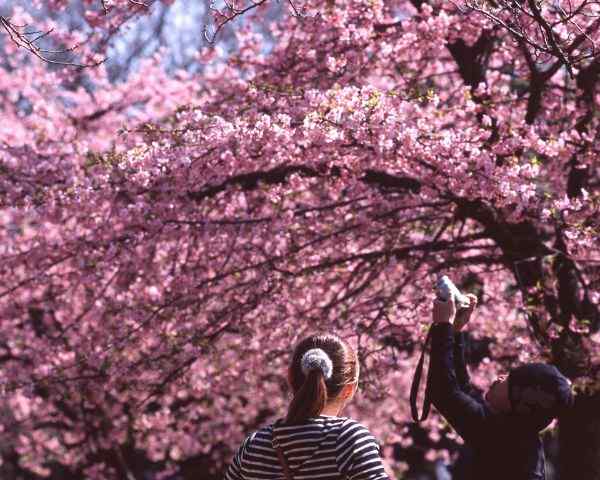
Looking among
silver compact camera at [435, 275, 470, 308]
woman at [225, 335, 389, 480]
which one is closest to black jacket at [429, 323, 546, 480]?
silver compact camera at [435, 275, 470, 308]

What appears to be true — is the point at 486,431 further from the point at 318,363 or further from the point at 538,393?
the point at 318,363

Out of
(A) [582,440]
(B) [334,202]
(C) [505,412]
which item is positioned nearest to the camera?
(C) [505,412]

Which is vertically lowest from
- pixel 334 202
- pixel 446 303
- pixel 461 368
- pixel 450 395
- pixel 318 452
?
pixel 318 452

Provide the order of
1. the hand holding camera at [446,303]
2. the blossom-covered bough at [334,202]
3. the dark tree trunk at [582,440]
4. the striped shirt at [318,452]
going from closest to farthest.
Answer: the striped shirt at [318,452] < the hand holding camera at [446,303] < the blossom-covered bough at [334,202] < the dark tree trunk at [582,440]

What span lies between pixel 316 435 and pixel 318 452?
5cm

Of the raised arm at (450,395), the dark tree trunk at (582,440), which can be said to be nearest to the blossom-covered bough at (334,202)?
the dark tree trunk at (582,440)

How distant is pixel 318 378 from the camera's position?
2.74 metres

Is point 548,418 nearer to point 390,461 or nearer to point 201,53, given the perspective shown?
point 201,53

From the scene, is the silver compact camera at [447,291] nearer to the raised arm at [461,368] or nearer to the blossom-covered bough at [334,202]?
the raised arm at [461,368]

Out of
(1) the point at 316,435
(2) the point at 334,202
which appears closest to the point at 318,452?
(1) the point at 316,435

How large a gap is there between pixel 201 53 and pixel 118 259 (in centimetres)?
269

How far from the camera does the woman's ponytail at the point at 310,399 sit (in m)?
2.74

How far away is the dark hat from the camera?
270 cm

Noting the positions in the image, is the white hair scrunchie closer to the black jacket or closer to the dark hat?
the black jacket
